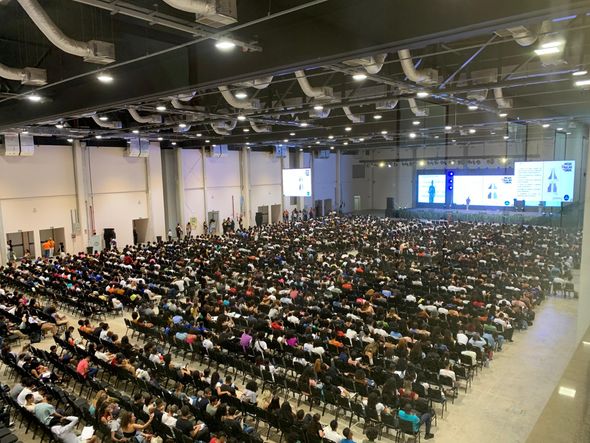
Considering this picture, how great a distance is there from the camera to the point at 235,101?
13.0 meters

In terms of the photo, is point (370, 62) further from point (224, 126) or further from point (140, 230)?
point (140, 230)

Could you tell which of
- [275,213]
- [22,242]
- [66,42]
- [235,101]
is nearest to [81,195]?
[22,242]

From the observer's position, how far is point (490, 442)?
7746mm

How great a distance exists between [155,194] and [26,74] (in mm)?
22052

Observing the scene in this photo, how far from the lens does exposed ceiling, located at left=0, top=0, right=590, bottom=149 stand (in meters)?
5.30

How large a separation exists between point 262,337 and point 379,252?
42.4 ft

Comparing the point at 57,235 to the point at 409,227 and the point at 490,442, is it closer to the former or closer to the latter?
the point at 409,227

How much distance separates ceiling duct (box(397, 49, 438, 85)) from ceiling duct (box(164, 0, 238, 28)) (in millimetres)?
4120

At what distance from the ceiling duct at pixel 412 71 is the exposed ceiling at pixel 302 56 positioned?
0.04 meters

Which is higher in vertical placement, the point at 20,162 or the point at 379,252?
the point at 20,162

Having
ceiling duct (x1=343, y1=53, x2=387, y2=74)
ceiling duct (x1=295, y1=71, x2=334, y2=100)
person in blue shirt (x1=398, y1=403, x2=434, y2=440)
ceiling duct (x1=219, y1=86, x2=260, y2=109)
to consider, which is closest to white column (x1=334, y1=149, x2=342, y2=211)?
ceiling duct (x1=219, y1=86, x2=260, y2=109)

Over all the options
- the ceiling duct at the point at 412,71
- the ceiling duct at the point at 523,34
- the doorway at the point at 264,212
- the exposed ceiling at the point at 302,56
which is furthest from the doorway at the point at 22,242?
the ceiling duct at the point at 523,34

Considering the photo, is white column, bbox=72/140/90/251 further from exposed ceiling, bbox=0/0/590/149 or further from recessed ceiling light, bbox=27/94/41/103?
recessed ceiling light, bbox=27/94/41/103

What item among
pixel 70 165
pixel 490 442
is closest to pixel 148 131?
pixel 70 165
